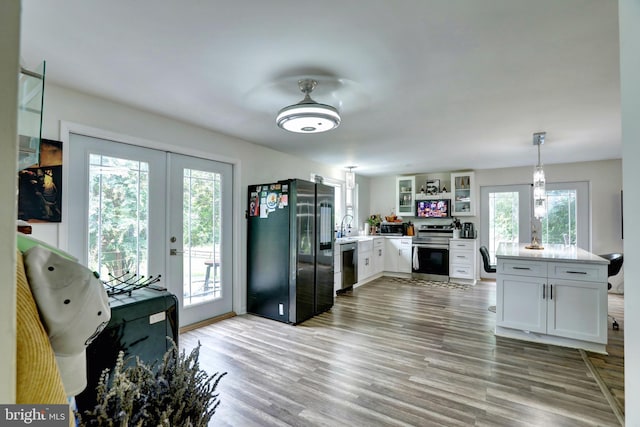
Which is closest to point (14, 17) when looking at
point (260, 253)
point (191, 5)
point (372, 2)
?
point (191, 5)

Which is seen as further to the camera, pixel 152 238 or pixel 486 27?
pixel 152 238

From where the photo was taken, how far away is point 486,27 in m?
1.61

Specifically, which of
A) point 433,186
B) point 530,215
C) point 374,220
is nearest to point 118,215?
point 374,220

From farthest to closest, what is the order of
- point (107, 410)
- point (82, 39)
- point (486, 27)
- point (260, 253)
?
point (260, 253) → point (82, 39) → point (486, 27) → point (107, 410)

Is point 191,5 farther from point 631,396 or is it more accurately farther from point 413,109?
point 631,396

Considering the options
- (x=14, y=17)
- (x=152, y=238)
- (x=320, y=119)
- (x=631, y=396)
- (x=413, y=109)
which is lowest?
(x=631, y=396)

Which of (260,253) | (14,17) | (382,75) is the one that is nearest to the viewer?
(14,17)

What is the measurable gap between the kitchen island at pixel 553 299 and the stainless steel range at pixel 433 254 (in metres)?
2.76

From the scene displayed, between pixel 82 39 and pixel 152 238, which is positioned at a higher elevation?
pixel 82 39

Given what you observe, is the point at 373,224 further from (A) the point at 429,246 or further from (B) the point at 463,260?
(B) the point at 463,260

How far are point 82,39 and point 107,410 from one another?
6.50 feet

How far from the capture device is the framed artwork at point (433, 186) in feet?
21.1

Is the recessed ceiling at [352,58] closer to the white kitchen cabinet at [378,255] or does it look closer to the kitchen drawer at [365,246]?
the kitchen drawer at [365,246]

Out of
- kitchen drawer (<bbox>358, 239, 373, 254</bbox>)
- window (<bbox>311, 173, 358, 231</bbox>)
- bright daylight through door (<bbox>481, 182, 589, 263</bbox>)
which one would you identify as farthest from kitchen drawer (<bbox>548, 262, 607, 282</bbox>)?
window (<bbox>311, 173, 358, 231</bbox>)
